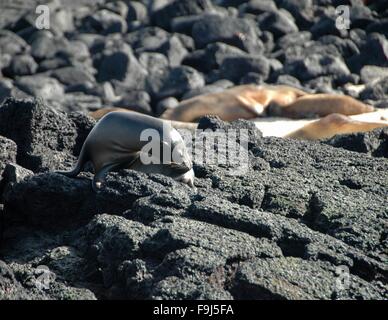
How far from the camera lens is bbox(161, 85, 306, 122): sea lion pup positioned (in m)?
13.0

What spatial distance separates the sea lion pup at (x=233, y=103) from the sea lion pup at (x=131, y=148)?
23.9 ft

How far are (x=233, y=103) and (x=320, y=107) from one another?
135 centimetres

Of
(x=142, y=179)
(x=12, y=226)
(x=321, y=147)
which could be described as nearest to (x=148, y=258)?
(x=142, y=179)

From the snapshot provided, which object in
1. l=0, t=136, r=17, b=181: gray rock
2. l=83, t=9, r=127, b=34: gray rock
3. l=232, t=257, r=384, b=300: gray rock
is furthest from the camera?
l=83, t=9, r=127, b=34: gray rock

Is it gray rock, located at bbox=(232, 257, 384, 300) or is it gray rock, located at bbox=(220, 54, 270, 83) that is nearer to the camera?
gray rock, located at bbox=(232, 257, 384, 300)

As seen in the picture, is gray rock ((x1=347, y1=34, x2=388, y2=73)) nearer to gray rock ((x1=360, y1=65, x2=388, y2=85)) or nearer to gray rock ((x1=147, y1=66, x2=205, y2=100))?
gray rock ((x1=360, y1=65, x2=388, y2=85))

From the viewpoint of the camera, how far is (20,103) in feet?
19.9

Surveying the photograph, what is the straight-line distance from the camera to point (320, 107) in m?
12.9

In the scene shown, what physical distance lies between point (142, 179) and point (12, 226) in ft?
2.90

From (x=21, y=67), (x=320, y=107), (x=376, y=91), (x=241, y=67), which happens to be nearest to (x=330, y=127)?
(x=320, y=107)

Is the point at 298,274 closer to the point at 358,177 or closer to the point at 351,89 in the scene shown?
the point at 358,177

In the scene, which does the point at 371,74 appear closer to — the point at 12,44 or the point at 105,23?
the point at 105,23

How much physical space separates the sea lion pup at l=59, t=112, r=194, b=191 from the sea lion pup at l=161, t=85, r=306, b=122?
7293 millimetres

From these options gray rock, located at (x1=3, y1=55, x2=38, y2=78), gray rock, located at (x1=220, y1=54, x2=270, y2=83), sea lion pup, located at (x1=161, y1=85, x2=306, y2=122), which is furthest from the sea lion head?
gray rock, located at (x1=3, y1=55, x2=38, y2=78)
